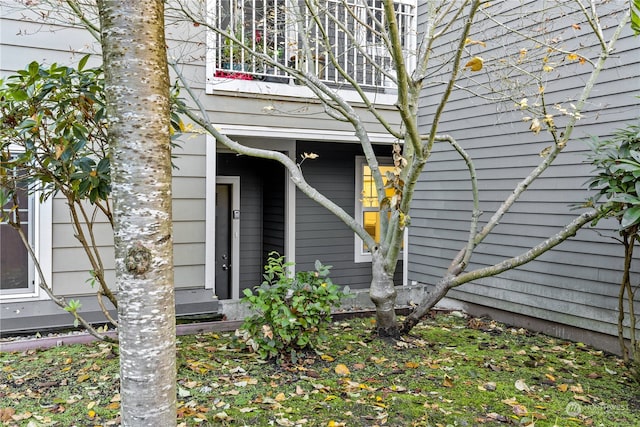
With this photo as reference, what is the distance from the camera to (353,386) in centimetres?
362

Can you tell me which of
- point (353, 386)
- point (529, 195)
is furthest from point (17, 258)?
point (529, 195)

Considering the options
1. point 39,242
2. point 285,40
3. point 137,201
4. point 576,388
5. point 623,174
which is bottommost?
A: point 576,388

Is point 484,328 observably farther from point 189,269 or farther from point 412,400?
point 189,269

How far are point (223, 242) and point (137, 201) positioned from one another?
21.6 feet

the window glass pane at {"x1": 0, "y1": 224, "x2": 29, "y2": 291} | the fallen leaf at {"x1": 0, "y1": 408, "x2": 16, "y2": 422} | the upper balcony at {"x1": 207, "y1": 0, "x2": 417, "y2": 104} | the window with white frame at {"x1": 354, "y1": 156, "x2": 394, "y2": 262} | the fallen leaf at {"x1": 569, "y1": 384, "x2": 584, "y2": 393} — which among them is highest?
the upper balcony at {"x1": 207, "y1": 0, "x2": 417, "y2": 104}

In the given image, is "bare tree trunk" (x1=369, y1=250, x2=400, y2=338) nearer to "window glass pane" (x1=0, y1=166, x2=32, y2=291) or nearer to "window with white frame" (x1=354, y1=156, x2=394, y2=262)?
"window glass pane" (x1=0, y1=166, x2=32, y2=291)

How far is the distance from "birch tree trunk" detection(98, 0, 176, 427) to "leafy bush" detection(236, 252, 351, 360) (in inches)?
91.6

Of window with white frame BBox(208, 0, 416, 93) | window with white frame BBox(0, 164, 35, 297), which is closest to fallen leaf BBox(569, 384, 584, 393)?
window with white frame BBox(208, 0, 416, 93)

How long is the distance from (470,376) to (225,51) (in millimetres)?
4636

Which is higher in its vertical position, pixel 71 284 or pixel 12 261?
→ pixel 12 261

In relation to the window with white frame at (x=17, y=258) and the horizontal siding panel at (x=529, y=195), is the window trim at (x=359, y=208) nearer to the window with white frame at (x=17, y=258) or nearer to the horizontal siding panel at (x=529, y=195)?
the horizontal siding panel at (x=529, y=195)

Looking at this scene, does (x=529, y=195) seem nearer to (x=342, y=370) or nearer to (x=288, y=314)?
(x=342, y=370)

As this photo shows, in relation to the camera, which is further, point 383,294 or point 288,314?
A: point 383,294

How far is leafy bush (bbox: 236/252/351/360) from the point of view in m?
3.96
